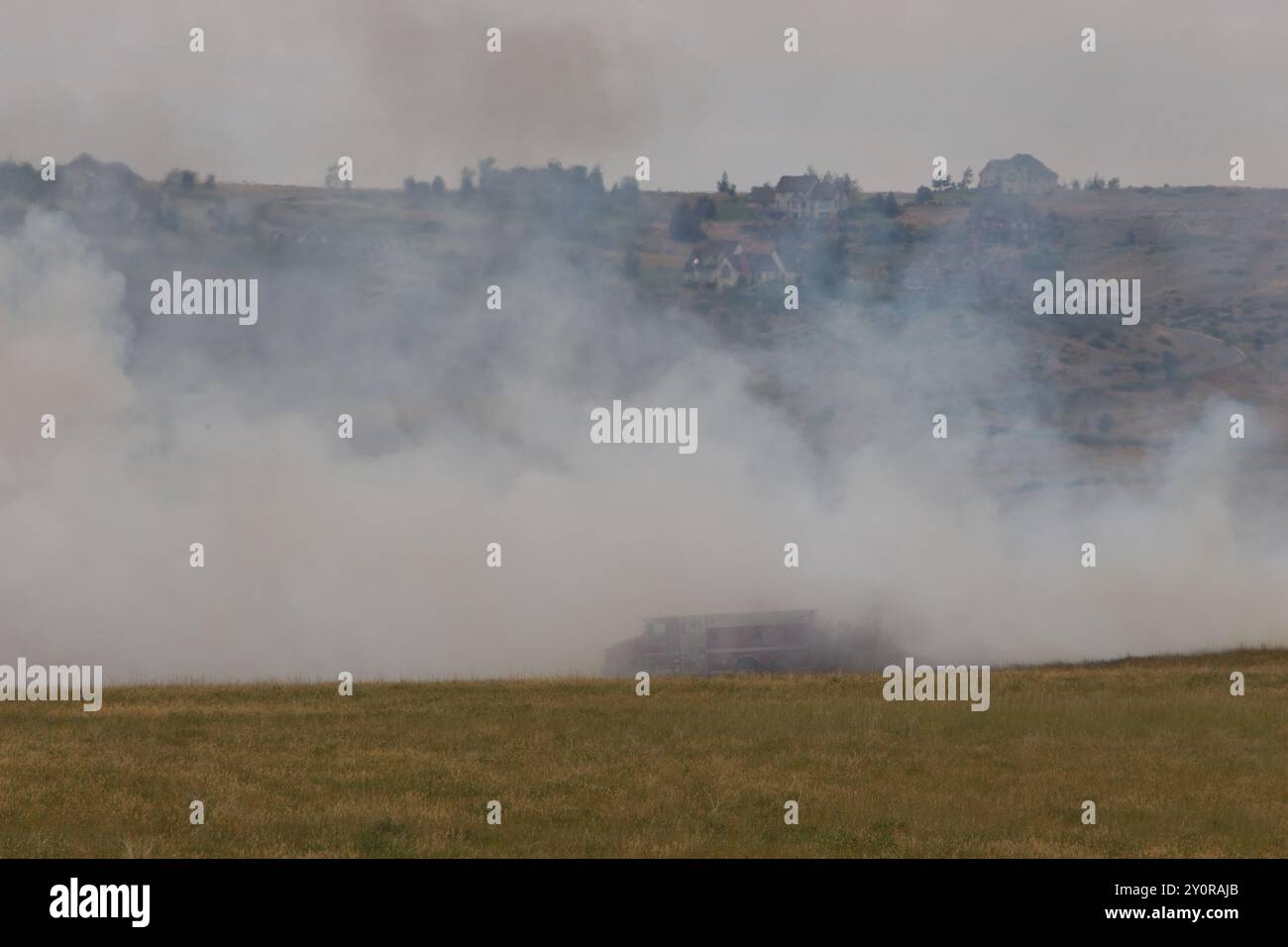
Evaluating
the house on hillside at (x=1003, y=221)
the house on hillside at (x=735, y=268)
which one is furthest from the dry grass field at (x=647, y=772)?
the house on hillside at (x=1003, y=221)

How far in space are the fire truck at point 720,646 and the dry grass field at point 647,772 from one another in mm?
7673

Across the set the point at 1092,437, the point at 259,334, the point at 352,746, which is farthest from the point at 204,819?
the point at 1092,437

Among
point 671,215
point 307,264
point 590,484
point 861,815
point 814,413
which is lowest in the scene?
point 861,815

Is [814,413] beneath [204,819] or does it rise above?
above

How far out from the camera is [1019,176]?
5502 inches

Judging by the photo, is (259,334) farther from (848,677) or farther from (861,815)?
(861,815)

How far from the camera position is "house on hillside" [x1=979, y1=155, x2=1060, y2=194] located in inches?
5325

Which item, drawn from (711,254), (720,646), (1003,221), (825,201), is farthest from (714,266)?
(720,646)

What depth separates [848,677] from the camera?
39.5 m

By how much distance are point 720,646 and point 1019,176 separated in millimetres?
103359

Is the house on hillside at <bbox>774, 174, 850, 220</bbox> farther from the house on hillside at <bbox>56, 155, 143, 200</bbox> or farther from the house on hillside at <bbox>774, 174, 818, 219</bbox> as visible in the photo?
the house on hillside at <bbox>56, 155, 143, 200</bbox>

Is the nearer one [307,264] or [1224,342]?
[307,264]

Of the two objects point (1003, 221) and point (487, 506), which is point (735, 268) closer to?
point (1003, 221)

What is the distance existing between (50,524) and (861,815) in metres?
37.1
